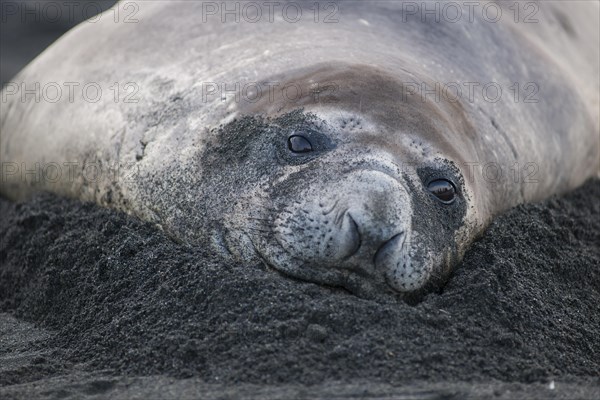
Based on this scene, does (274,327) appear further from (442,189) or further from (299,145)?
(442,189)

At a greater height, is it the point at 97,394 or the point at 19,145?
the point at 19,145

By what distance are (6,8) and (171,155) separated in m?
5.77

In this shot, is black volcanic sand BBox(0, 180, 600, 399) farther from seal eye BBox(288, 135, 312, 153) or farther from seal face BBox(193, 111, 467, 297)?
seal eye BBox(288, 135, 312, 153)

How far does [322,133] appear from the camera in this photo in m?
3.70

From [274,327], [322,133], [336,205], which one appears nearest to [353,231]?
[336,205]

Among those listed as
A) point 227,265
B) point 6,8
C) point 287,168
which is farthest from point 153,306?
point 6,8

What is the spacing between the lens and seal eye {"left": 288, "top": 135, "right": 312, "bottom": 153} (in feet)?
12.1

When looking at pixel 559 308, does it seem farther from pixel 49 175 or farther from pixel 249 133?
pixel 49 175

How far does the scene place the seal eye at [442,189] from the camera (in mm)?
3707

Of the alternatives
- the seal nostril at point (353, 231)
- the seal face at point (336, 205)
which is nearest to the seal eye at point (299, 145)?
the seal face at point (336, 205)

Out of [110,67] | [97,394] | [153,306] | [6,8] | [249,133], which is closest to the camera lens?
[97,394]

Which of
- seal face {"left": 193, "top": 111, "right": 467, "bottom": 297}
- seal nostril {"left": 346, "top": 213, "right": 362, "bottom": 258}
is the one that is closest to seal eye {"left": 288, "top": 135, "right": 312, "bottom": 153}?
seal face {"left": 193, "top": 111, "right": 467, "bottom": 297}

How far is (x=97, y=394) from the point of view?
10.0 ft

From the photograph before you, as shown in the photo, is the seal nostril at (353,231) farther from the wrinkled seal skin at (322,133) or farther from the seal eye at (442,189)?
the seal eye at (442,189)
